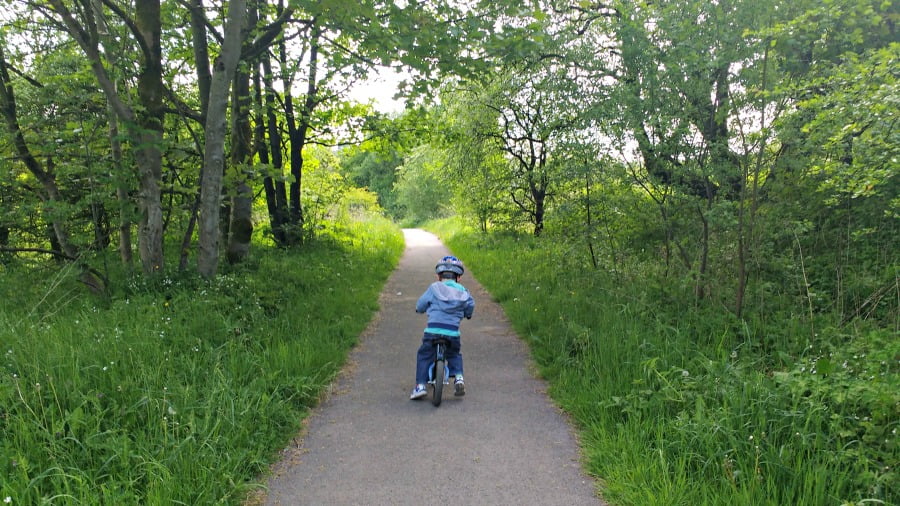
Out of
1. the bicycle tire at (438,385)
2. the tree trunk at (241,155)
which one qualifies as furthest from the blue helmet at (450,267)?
the tree trunk at (241,155)

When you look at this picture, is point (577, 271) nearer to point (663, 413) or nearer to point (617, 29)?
point (617, 29)

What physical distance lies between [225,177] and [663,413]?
6421mm

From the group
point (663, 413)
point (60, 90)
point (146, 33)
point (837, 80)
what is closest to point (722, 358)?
point (663, 413)

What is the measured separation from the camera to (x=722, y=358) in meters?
4.41

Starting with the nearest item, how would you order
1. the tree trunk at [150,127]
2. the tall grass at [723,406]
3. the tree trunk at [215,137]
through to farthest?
the tall grass at [723,406] → the tree trunk at [215,137] → the tree trunk at [150,127]

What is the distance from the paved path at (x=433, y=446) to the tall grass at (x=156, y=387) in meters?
0.30

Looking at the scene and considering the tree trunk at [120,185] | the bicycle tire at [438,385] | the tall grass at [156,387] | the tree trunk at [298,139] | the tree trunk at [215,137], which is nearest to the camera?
the tall grass at [156,387]

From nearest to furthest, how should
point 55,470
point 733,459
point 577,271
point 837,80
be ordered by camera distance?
point 55,470 < point 733,459 < point 837,80 < point 577,271

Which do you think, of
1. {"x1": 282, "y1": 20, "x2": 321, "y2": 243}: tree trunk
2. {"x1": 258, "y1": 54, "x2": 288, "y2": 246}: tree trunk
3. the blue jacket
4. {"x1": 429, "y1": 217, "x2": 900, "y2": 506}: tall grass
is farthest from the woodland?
the blue jacket

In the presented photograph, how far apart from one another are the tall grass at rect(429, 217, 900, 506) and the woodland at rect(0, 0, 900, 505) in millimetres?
26

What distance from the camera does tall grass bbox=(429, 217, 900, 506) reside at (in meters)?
2.73

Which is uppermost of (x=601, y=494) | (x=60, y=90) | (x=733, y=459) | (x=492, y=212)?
(x=60, y=90)

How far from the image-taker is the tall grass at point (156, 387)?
283 centimetres

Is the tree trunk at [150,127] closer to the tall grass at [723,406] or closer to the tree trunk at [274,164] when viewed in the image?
the tree trunk at [274,164]
